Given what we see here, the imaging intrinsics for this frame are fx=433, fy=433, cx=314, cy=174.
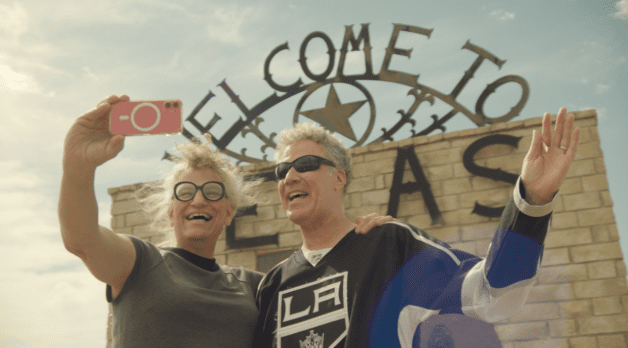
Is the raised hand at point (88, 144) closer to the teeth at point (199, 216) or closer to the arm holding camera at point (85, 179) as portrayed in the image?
the arm holding camera at point (85, 179)

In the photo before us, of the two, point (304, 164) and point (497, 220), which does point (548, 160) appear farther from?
point (497, 220)

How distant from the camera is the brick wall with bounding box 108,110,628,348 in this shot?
18.3 feet

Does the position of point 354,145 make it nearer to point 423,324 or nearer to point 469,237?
point 469,237

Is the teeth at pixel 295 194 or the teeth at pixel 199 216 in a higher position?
the teeth at pixel 295 194

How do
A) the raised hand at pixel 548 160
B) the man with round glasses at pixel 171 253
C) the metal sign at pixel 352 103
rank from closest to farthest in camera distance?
the raised hand at pixel 548 160 < the man with round glasses at pixel 171 253 < the metal sign at pixel 352 103

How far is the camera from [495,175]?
6.45 meters

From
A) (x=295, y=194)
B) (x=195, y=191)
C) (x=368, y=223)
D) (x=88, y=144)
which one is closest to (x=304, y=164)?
(x=295, y=194)

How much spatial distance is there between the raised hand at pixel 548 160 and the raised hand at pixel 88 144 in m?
1.58

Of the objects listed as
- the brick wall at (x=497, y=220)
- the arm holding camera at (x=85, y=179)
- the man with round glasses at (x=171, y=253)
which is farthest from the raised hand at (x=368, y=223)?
the brick wall at (x=497, y=220)

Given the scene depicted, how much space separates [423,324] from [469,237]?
4569 mm

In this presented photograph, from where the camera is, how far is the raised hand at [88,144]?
5.44 ft

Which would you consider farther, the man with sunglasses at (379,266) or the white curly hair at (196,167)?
the white curly hair at (196,167)

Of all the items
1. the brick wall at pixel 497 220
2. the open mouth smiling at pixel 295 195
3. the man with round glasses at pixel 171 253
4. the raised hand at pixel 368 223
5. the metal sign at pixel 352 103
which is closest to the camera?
the man with round glasses at pixel 171 253

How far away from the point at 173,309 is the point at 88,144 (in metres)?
0.93
